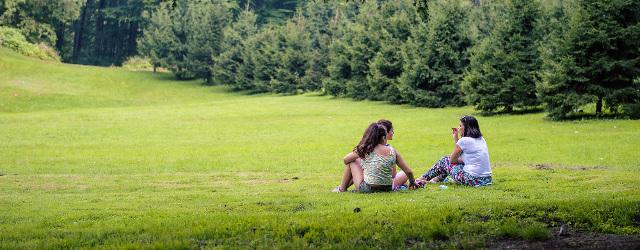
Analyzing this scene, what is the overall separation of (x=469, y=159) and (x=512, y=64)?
79.7ft

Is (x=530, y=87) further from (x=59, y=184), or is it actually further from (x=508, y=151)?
(x=59, y=184)

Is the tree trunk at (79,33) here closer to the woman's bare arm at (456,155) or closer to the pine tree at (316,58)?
the pine tree at (316,58)

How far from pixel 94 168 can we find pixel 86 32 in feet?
313

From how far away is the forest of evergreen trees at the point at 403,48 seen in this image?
98.3ft

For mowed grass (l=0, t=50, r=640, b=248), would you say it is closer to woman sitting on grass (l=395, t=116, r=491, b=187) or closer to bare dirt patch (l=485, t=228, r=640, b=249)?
bare dirt patch (l=485, t=228, r=640, b=249)

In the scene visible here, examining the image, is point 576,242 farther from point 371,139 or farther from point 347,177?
point 347,177

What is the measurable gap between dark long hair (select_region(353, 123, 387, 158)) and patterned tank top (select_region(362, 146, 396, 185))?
0.36 feet

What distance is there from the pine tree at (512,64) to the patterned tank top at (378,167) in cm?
2453

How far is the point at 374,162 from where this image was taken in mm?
11867

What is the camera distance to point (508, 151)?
70.8 ft

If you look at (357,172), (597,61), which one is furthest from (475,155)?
(597,61)

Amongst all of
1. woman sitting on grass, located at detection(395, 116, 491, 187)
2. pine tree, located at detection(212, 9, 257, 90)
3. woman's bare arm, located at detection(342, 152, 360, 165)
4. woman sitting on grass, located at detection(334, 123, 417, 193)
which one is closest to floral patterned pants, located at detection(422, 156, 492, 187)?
woman sitting on grass, located at detection(395, 116, 491, 187)

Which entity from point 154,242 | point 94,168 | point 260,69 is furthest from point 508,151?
point 260,69

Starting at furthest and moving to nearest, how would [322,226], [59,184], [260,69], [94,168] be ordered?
[260,69]
[94,168]
[59,184]
[322,226]
